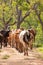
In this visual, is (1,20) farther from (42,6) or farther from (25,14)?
(42,6)

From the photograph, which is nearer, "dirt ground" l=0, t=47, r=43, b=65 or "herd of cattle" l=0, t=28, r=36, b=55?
"dirt ground" l=0, t=47, r=43, b=65

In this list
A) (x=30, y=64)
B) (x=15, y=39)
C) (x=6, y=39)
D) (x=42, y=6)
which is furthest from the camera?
Answer: (x=6, y=39)

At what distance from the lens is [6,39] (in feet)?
59.7

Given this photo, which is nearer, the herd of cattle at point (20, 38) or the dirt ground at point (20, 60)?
the dirt ground at point (20, 60)

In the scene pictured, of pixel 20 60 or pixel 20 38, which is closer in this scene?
pixel 20 60

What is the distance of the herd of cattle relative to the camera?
1226cm

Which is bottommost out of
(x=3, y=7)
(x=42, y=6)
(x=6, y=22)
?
(x=6, y=22)

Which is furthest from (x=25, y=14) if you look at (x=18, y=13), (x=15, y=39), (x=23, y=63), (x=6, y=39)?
(x=23, y=63)

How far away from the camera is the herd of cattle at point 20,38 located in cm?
1226

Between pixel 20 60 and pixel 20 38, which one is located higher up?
pixel 20 38

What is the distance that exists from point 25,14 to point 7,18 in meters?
6.63

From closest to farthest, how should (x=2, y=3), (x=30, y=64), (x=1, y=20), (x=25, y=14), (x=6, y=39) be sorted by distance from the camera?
(x=30, y=64)
(x=6, y=39)
(x=25, y=14)
(x=2, y=3)
(x=1, y=20)

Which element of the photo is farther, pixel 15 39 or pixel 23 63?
pixel 15 39

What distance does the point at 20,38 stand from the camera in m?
12.6
